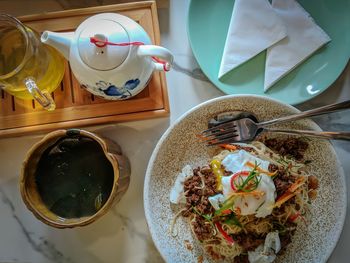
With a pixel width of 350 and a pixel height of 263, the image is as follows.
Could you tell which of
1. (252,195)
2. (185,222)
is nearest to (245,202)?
(252,195)

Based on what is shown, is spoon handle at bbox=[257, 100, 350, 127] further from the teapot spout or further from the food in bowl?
the teapot spout

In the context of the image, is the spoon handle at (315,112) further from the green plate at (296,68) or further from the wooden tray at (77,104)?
the wooden tray at (77,104)

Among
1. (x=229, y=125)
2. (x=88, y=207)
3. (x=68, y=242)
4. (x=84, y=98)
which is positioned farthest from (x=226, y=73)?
(x=68, y=242)

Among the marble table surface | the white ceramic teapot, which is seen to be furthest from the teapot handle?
the marble table surface

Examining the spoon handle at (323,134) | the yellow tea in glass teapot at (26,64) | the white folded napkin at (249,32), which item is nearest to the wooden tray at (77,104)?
the yellow tea in glass teapot at (26,64)

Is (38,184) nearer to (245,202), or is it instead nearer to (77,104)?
(77,104)

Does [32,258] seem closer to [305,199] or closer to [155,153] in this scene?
[155,153]

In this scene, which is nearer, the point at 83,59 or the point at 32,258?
the point at 83,59
